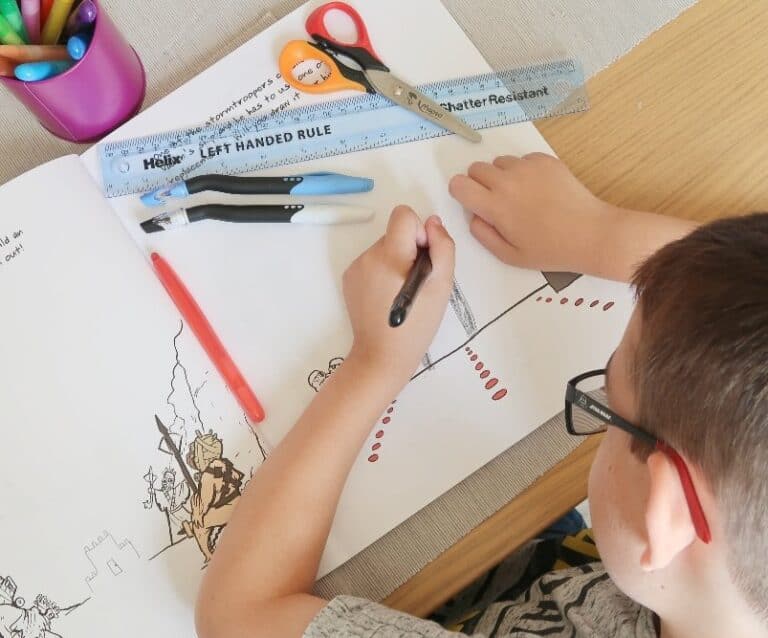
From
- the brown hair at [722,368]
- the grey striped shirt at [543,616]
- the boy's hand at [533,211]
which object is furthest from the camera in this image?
the boy's hand at [533,211]

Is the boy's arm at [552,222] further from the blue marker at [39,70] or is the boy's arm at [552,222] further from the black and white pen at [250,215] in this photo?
the blue marker at [39,70]

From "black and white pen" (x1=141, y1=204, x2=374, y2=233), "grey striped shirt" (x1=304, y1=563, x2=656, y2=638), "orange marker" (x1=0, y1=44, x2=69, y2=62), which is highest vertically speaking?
"orange marker" (x1=0, y1=44, x2=69, y2=62)

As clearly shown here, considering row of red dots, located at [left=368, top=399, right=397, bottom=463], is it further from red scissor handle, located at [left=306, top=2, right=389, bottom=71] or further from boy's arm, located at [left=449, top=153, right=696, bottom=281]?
A: red scissor handle, located at [left=306, top=2, right=389, bottom=71]

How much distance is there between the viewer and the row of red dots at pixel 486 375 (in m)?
0.64

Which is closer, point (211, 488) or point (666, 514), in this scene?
point (666, 514)

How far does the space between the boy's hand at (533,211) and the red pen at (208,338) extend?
0.22 m

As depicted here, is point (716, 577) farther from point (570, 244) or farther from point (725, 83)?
point (725, 83)

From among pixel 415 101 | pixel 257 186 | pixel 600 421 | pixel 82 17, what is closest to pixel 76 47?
pixel 82 17

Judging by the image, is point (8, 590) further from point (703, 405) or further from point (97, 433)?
point (703, 405)

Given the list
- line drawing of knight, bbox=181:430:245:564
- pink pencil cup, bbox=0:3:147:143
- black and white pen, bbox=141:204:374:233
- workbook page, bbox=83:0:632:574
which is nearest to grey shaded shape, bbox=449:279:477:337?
workbook page, bbox=83:0:632:574

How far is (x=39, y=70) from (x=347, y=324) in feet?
0.97

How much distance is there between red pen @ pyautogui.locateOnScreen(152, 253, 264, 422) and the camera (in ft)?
2.07

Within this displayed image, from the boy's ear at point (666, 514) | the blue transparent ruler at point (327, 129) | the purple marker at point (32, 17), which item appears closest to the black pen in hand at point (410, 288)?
the blue transparent ruler at point (327, 129)

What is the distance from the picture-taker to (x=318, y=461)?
60 centimetres
